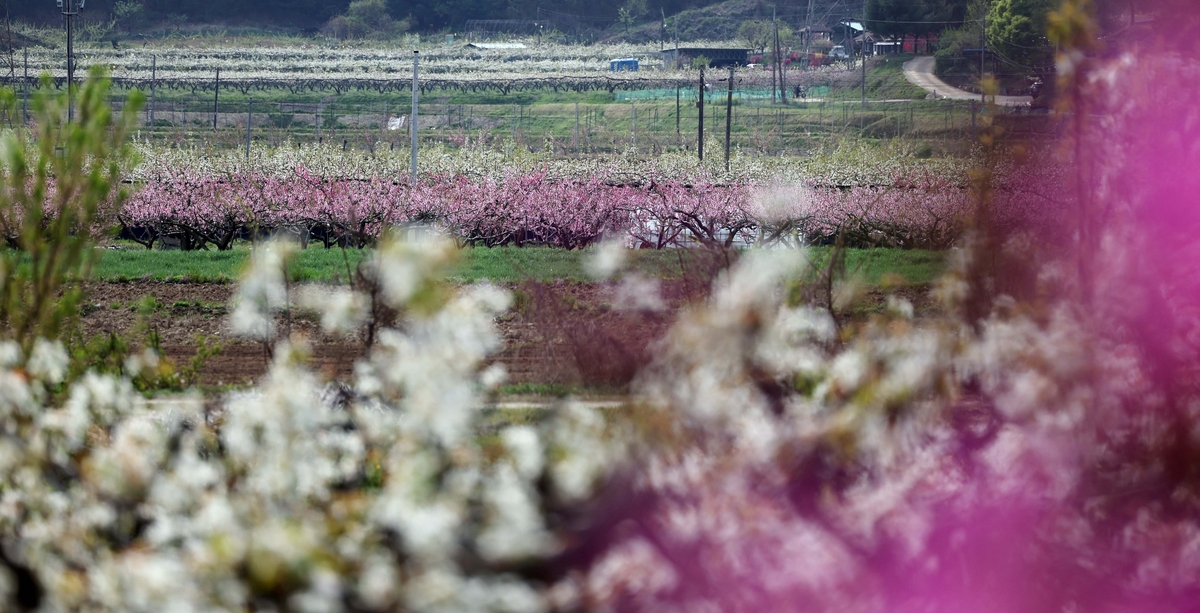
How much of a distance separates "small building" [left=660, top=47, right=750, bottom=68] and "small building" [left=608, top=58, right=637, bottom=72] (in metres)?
2.89

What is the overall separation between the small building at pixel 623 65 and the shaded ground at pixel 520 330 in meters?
65.2

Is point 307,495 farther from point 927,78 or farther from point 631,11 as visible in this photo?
→ point 631,11

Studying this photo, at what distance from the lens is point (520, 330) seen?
844 cm

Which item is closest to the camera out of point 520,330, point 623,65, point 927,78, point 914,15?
point 520,330

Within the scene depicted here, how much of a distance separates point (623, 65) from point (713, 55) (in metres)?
8.42

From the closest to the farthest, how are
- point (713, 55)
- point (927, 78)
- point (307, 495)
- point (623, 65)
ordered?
point (307, 495), point (927, 78), point (623, 65), point (713, 55)

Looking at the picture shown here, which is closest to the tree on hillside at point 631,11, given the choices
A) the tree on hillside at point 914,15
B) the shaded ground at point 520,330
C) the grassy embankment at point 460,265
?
the tree on hillside at point 914,15

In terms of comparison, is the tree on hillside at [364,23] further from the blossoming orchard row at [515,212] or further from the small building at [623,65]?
the blossoming orchard row at [515,212]

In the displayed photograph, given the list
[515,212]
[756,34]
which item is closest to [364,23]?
[756,34]

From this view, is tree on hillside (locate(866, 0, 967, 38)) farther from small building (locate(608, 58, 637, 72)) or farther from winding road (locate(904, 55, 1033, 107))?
small building (locate(608, 58, 637, 72))

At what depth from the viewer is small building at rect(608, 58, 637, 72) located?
244ft

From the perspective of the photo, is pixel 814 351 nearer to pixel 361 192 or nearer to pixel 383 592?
pixel 383 592

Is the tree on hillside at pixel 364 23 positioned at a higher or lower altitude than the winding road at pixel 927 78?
higher

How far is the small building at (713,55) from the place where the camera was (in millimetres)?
80562
